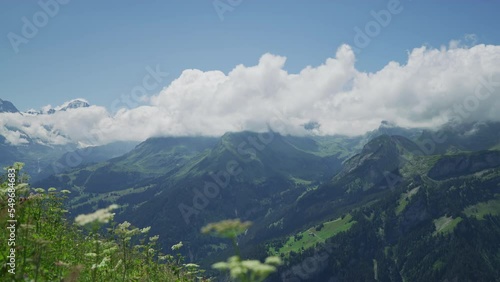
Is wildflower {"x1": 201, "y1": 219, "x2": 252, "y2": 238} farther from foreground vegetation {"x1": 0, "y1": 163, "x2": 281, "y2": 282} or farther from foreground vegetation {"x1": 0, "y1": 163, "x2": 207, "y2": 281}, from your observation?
foreground vegetation {"x1": 0, "y1": 163, "x2": 207, "y2": 281}

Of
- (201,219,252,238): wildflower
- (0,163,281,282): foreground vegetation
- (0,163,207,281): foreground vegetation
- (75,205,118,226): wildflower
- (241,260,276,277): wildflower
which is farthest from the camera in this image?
(0,163,207,281): foreground vegetation

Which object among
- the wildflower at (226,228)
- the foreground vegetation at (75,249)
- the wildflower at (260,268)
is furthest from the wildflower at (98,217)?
the wildflower at (260,268)

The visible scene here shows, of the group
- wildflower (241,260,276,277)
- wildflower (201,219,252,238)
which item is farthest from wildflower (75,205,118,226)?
wildflower (241,260,276,277)

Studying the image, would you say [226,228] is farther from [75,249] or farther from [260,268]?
[75,249]

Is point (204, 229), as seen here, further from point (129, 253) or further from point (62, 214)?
point (62, 214)

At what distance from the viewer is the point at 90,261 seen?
538 inches

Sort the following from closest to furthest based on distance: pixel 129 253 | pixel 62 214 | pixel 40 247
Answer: pixel 40 247
pixel 129 253
pixel 62 214

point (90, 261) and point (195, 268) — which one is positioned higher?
point (90, 261)

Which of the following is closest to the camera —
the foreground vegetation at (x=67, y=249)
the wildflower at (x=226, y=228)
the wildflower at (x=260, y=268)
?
the wildflower at (x=260, y=268)

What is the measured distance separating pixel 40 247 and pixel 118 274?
20.4 ft

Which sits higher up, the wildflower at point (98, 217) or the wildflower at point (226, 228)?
the wildflower at point (98, 217)

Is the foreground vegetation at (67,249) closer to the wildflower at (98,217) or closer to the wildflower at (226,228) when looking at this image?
the wildflower at (98,217)

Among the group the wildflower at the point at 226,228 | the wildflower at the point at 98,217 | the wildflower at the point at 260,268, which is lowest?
the wildflower at the point at 260,268

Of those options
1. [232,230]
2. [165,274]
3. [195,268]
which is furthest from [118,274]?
[232,230]
